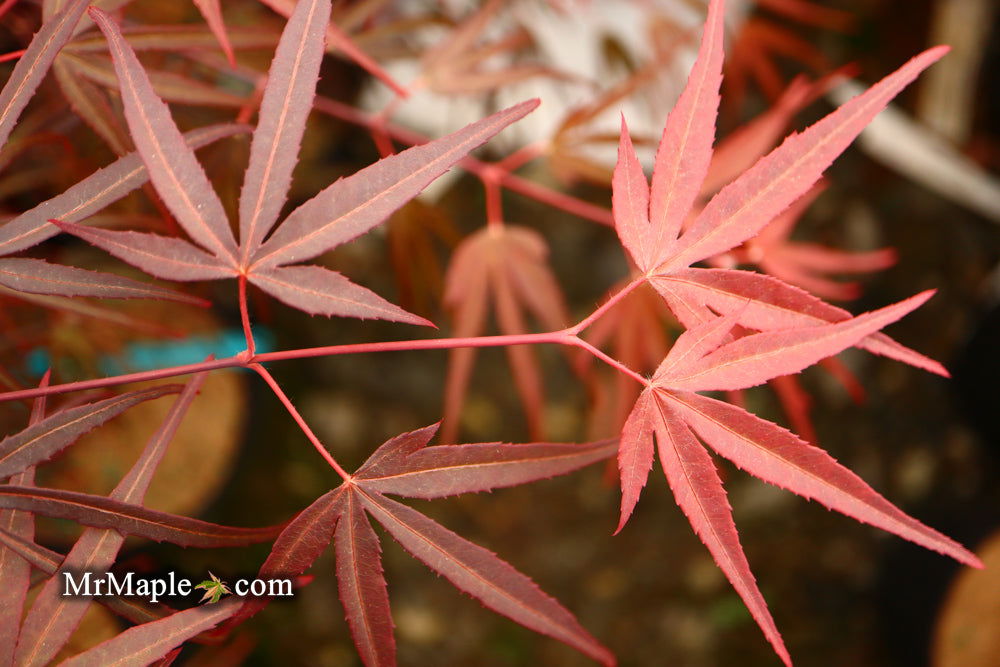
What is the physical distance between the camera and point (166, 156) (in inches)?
12.1

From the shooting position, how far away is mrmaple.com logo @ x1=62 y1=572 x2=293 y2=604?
331 mm

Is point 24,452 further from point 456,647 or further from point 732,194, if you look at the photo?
point 456,647

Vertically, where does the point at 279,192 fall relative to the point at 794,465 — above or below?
above

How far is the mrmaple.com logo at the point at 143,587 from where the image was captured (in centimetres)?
33

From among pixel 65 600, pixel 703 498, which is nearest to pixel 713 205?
pixel 703 498

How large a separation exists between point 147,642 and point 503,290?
0.39m

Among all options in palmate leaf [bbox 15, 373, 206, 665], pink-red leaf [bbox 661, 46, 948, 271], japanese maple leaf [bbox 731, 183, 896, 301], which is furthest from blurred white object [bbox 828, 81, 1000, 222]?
palmate leaf [bbox 15, 373, 206, 665]

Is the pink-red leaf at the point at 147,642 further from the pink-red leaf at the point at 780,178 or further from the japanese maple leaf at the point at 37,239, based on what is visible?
the pink-red leaf at the point at 780,178

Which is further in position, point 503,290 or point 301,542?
point 503,290

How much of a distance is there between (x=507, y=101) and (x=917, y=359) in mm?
966

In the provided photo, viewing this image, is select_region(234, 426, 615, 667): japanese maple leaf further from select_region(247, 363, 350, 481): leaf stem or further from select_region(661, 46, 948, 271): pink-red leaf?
select_region(661, 46, 948, 271): pink-red leaf

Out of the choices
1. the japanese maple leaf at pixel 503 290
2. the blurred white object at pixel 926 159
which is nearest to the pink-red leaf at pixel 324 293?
the japanese maple leaf at pixel 503 290

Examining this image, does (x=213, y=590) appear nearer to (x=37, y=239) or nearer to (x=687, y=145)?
(x=37, y=239)

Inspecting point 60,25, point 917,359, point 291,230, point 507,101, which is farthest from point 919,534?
point 507,101
